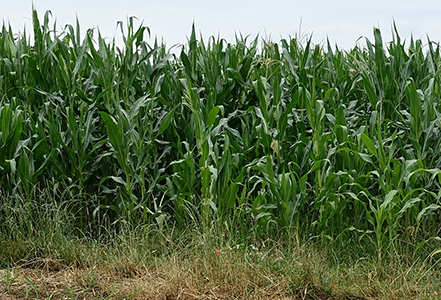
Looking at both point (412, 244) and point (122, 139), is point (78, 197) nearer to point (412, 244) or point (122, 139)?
point (122, 139)

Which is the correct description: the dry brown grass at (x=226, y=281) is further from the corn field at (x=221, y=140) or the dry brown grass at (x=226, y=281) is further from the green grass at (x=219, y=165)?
the corn field at (x=221, y=140)

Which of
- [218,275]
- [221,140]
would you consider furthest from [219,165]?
[218,275]

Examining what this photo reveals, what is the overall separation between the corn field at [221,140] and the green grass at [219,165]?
19 millimetres

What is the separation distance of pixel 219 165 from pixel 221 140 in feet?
2.62

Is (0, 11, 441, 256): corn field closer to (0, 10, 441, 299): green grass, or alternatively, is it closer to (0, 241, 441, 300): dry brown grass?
(0, 10, 441, 299): green grass

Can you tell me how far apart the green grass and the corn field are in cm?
2

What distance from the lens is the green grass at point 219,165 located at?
14.9 ft

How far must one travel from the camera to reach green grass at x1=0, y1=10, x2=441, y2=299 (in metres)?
4.55

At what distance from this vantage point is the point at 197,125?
15.9 feet

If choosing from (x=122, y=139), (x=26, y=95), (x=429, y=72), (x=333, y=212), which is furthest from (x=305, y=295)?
(x=26, y=95)

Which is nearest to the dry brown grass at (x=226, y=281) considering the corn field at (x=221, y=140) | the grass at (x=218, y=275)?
the grass at (x=218, y=275)

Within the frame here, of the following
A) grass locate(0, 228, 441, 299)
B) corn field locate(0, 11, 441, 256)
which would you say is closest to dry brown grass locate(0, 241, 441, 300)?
grass locate(0, 228, 441, 299)

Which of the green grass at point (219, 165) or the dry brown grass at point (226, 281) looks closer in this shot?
the dry brown grass at point (226, 281)

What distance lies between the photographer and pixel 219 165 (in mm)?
4930
